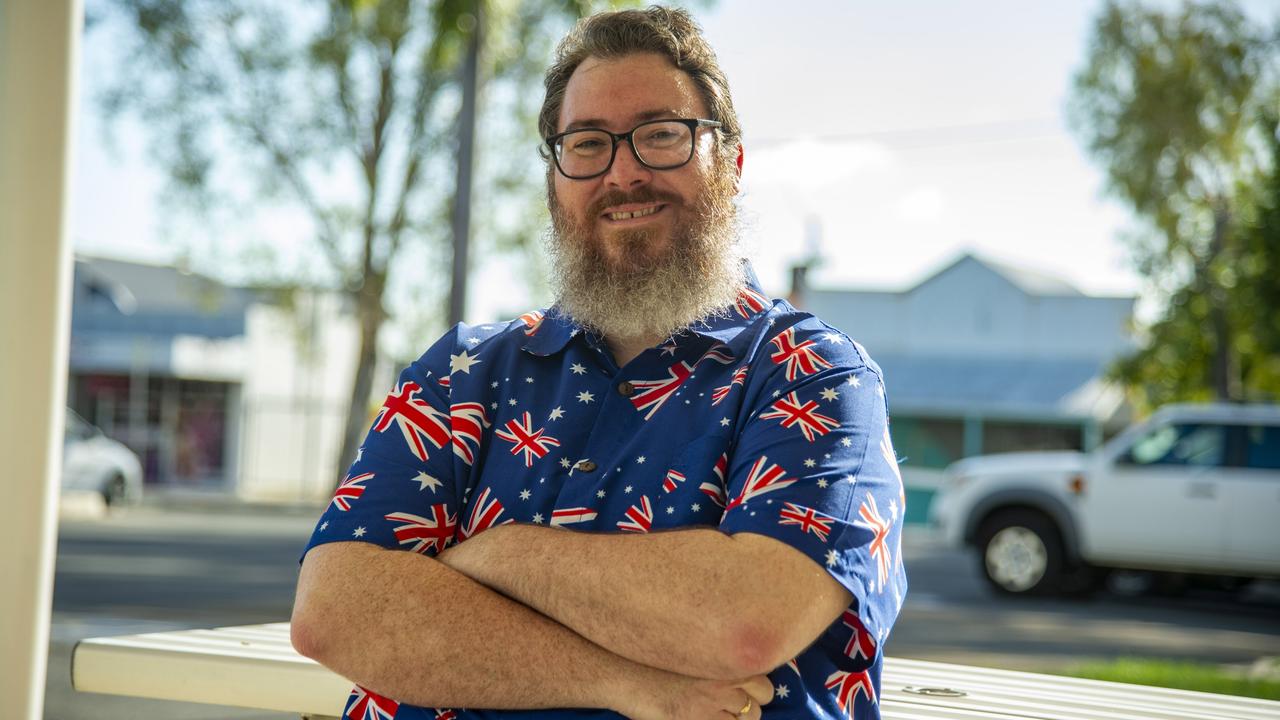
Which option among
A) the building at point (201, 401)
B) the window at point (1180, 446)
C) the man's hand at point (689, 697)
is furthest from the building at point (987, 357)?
the man's hand at point (689, 697)

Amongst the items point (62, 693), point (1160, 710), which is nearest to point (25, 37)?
point (1160, 710)

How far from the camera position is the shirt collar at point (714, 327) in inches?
95.9

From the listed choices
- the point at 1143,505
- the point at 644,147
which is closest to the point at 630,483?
the point at 644,147

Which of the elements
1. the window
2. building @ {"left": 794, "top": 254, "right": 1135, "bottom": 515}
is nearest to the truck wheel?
the window

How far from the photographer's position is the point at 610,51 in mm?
2605

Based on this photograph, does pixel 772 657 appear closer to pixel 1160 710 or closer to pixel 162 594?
pixel 1160 710

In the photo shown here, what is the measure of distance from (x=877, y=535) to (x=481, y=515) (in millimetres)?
736

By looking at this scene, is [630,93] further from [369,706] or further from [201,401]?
[201,401]

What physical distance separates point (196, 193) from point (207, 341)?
49.0 ft

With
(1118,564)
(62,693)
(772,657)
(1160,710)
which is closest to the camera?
(772,657)

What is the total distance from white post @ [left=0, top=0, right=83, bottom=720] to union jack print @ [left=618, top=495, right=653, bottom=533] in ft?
3.71

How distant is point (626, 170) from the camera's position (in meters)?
2.53

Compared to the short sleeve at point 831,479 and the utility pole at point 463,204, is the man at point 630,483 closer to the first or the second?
the short sleeve at point 831,479

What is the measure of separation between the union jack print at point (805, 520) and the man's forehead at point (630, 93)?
2.92 feet
